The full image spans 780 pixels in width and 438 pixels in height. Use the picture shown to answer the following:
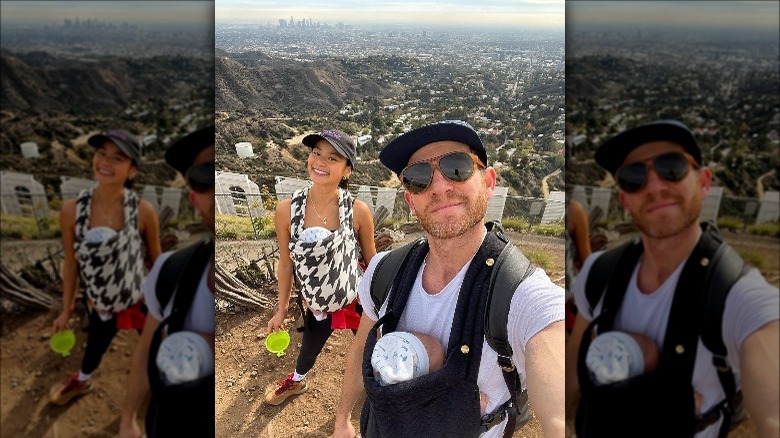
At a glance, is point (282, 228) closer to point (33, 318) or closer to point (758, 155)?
point (33, 318)

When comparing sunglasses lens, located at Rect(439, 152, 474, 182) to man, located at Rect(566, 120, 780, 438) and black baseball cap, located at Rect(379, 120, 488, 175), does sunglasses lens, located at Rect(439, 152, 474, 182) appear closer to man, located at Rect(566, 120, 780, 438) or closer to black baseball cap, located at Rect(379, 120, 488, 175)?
black baseball cap, located at Rect(379, 120, 488, 175)

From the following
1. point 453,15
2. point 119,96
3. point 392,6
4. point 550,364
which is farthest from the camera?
point 453,15

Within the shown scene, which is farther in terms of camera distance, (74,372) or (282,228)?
(282,228)

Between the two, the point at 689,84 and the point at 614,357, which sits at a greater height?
the point at 689,84

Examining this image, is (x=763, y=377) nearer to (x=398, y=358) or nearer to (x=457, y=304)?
(x=457, y=304)

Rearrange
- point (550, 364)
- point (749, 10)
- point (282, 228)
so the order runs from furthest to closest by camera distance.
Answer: point (282, 228) → point (550, 364) → point (749, 10)

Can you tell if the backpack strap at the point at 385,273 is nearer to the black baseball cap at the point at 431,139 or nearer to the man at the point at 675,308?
the black baseball cap at the point at 431,139

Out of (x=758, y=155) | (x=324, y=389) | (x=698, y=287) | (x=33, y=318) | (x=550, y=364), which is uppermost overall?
(x=758, y=155)

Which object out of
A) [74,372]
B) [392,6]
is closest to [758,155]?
[74,372]
